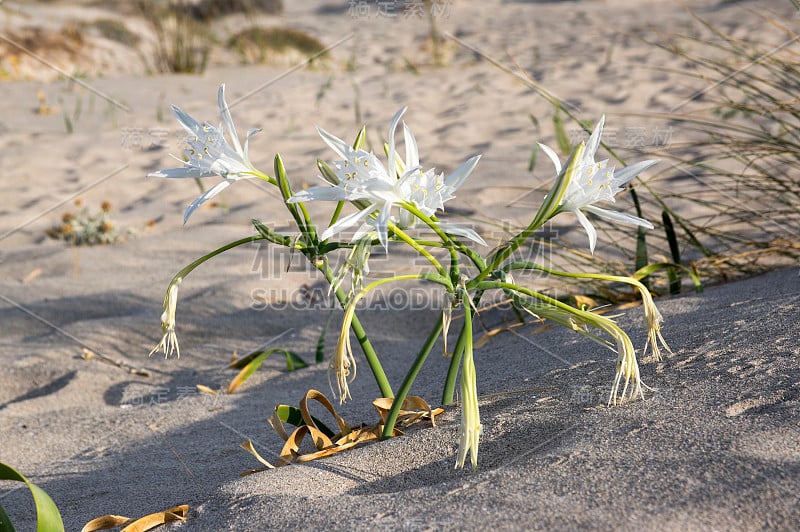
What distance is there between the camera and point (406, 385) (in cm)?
133

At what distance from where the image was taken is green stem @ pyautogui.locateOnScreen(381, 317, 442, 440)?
1330 millimetres

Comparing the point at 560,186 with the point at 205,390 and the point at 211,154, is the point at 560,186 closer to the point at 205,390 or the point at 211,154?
the point at 211,154

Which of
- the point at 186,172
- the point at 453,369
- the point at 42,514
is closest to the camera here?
the point at 42,514

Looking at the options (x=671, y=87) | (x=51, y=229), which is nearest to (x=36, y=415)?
(x=51, y=229)

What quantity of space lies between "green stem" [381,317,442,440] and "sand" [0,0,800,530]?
0.04 meters

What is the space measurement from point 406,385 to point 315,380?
79 cm

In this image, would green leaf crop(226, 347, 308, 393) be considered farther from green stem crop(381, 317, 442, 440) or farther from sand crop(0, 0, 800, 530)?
green stem crop(381, 317, 442, 440)

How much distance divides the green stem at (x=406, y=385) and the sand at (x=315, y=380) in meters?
0.04

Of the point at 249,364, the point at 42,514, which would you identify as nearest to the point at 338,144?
the point at 42,514

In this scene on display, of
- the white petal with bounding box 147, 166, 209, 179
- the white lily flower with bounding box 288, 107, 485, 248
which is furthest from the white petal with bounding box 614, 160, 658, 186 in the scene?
the white petal with bounding box 147, 166, 209, 179

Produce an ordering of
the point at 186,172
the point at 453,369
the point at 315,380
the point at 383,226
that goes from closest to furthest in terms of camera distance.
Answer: the point at 383,226
the point at 186,172
the point at 453,369
the point at 315,380

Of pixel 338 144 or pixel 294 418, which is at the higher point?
pixel 338 144

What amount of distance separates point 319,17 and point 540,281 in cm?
1243

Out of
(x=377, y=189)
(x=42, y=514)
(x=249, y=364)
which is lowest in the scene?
(x=249, y=364)
